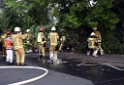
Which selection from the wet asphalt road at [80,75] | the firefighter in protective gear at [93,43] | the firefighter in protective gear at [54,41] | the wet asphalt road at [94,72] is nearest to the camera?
the wet asphalt road at [80,75]

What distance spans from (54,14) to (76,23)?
72.7 inches

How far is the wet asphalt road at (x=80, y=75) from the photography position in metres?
11.7

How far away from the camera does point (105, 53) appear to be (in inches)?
804

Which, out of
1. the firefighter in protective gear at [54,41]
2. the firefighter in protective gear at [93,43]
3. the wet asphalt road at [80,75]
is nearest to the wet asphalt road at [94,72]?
the wet asphalt road at [80,75]

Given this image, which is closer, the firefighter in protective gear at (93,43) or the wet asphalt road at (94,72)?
the wet asphalt road at (94,72)

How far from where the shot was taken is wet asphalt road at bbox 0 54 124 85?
11.7 meters

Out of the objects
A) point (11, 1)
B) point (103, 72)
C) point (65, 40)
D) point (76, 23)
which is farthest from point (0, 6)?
point (103, 72)

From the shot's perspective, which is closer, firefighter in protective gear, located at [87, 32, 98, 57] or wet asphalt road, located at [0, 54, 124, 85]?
wet asphalt road, located at [0, 54, 124, 85]

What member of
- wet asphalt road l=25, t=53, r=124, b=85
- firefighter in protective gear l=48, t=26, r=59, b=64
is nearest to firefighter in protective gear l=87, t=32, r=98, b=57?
wet asphalt road l=25, t=53, r=124, b=85

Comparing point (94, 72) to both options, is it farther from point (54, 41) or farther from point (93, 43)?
point (93, 43)

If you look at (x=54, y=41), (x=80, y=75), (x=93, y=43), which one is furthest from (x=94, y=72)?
(x=93, y=43)

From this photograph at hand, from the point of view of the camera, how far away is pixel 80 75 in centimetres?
1314

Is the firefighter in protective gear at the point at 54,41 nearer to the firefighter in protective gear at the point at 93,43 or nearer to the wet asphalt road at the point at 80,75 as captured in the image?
the wet asphalt road at the point at 80,75

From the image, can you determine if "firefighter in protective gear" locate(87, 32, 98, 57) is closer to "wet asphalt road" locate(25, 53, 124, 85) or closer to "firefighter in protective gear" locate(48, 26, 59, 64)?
"wet asphalt road" locate(25, 53, 124, 85)
